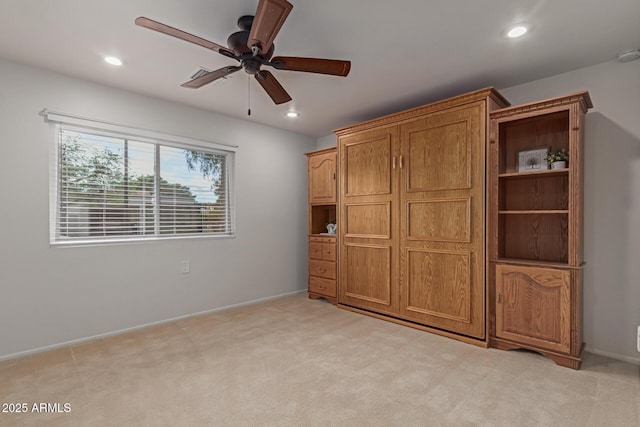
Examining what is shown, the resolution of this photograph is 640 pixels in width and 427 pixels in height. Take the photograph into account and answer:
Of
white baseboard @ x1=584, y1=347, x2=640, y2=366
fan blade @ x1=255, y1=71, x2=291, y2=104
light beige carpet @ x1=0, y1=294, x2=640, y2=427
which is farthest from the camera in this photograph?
white baseboard @ x1=584, y1=347, x2=640, y2=366

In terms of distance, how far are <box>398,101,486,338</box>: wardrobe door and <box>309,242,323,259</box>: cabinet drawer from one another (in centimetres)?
134

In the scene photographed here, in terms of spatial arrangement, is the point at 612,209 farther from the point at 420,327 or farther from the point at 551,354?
the point at 420,327

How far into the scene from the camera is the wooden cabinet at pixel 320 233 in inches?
168

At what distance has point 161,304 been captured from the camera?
3.48m

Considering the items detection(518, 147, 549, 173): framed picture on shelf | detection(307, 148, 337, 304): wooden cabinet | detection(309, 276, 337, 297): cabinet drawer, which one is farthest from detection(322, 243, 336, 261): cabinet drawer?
detection(518, 147, 549, 173): framed picture on shelf

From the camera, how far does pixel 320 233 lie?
186 inches

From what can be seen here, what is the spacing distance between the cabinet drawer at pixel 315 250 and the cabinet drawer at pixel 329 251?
62 millimetres

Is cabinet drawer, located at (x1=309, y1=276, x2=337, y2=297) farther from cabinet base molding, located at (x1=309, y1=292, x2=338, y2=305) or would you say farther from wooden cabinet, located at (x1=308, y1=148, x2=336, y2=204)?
wooden cabinet, located at (x1=308, y1=148, x2=336, y2=204)

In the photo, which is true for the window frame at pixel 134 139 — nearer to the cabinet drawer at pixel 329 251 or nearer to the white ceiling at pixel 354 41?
the white ceiling at pixel 354 41

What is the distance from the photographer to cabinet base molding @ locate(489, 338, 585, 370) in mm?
2396

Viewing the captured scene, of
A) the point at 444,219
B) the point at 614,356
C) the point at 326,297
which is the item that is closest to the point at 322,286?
the point at 326,297

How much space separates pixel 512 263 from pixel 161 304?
11.5ft

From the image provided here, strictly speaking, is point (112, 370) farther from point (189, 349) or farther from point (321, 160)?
point (321, 160)

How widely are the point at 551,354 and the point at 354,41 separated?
2.85 metres
